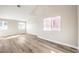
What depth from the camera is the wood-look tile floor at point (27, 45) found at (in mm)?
1626

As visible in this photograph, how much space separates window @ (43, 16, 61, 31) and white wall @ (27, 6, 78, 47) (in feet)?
0.16

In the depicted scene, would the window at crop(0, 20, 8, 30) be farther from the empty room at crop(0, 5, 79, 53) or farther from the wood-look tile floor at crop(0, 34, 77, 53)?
the wood-look tile floor at crop(0, 34, 77, 53)

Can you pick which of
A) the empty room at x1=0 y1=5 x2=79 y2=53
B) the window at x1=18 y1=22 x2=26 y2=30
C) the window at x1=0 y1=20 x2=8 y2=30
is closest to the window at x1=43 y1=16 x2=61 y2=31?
the empty room at x1=0 y1=5 x2=79 y2=53

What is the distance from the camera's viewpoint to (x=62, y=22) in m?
1.71

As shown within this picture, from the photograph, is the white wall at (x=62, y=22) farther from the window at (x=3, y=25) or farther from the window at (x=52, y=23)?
the window at (x=3, y=25)

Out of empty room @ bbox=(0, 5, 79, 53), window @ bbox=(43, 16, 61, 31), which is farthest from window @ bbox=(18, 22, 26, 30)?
window @ bbox=(43, 16, 61, 31)

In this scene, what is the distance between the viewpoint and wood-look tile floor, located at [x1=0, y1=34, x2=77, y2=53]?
5.33ft

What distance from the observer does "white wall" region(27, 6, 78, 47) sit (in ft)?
5.53

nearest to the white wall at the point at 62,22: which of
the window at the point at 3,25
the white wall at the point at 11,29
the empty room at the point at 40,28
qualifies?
the empty room at the point at 40,28

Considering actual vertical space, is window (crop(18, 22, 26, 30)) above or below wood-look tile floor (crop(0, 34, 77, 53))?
above

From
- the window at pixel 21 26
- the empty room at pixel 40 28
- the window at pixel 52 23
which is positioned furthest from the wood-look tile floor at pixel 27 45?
the window at pixel 52 23

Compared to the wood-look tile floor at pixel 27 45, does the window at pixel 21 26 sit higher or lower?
higher

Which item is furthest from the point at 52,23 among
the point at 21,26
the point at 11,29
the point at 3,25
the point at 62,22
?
the point at 3,25

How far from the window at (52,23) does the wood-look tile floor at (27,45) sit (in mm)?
230
